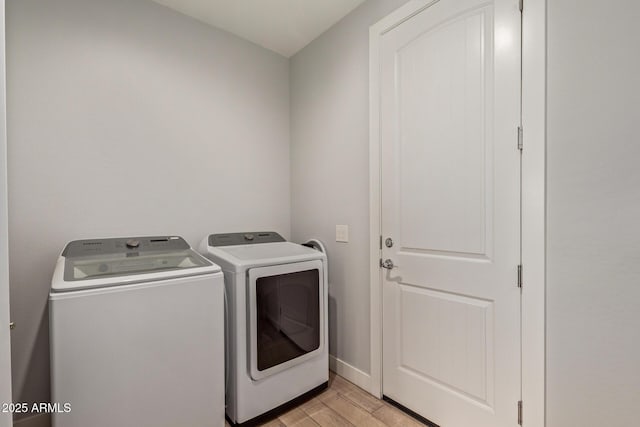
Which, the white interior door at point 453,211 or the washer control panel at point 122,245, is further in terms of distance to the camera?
the washer control panel at point 122,245

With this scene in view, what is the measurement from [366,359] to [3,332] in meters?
1.80

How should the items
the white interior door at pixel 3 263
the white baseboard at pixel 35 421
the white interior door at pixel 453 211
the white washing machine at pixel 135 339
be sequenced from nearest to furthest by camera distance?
the white interior door at pixel 3 263, the white washing machine at pixel 135 339, the white interior door at pixel 453 211, the white baseboard at pixel 35 421

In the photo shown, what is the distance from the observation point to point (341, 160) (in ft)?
6.98

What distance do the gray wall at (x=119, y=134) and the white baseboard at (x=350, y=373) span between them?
125cm

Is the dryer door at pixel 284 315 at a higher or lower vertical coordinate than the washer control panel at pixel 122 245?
lower

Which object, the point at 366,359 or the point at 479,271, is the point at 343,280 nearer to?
the point at 366,359

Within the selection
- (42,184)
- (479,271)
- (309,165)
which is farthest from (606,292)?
(42,184)

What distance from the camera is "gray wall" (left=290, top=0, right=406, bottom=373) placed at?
1.96m

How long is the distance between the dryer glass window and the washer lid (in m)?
0.37

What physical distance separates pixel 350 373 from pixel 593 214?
171 cm

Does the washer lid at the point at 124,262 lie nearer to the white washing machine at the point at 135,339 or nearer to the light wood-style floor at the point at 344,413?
the white washing machine at the point at 135,339

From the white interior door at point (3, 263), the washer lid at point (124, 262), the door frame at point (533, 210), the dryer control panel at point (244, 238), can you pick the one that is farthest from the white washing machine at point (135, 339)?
the door frame at point (533, 210)

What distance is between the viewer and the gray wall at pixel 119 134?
1.55 metres

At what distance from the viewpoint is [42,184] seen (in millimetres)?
1589
